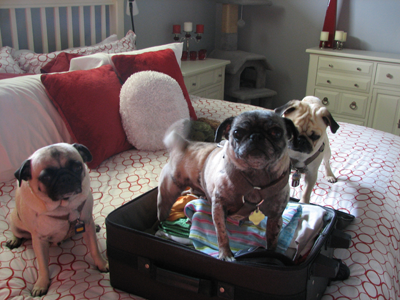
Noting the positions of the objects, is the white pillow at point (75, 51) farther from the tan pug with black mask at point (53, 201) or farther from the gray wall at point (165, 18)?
the tan pug with black mask at point (53, 201)

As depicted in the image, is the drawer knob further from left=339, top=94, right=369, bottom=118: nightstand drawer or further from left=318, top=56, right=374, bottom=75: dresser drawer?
left=318, top=56, right=374, bottom=75: dresser drawer

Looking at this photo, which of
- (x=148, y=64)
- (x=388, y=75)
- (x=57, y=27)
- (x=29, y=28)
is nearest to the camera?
(x=148, y=64)

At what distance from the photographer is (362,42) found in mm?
3414

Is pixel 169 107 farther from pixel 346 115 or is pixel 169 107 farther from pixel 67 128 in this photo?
pixel 346 115

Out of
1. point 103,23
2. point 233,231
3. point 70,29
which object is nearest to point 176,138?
point 233,231

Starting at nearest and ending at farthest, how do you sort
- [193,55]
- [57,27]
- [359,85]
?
1. [57,27]
2. [359,85]
3. [193,55]

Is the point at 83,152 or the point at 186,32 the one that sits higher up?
the point at 186,32

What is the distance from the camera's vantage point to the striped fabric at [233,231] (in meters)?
1.03

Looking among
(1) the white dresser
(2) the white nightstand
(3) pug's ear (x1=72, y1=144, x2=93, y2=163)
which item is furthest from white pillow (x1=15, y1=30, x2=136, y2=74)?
(1) the white dresser

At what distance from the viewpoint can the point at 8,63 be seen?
180cm

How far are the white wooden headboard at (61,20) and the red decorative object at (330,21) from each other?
1.97 metres

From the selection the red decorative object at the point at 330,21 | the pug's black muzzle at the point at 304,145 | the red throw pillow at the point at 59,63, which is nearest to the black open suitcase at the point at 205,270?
the pug's black muzzle at the point at 304,145

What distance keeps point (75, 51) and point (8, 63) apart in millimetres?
403

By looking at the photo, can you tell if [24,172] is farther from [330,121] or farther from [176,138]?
[330,121]
